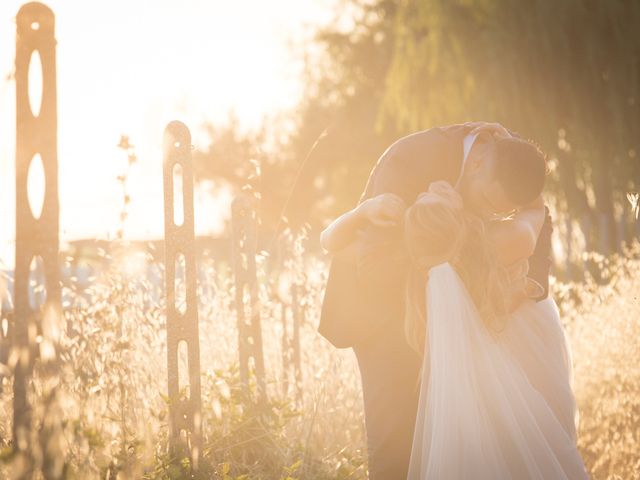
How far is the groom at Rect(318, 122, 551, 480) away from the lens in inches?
118

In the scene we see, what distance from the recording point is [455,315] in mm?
3000

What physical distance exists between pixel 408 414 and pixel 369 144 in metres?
18.7

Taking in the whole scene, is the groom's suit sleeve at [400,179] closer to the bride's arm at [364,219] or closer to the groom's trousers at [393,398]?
the bride's arm at [364,219]

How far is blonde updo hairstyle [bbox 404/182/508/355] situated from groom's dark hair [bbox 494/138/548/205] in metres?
0.16

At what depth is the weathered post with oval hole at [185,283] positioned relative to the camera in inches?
156

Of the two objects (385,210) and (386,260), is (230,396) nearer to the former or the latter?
(386,260)

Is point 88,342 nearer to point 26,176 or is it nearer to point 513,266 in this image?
point 26,176

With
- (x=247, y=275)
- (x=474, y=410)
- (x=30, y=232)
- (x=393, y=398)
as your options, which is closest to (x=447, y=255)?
(x=474, y=410)

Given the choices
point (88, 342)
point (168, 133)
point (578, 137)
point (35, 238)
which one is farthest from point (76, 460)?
point (578, 137)

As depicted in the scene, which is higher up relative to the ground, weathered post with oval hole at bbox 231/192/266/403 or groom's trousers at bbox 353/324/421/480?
weathered post with oval hole at bbox 231/192/266/403

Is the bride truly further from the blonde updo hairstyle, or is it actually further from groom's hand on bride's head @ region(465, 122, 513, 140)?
groom's hand on bride's head @ region(465, 122, 513, 140)

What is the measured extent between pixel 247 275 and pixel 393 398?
2163 mm

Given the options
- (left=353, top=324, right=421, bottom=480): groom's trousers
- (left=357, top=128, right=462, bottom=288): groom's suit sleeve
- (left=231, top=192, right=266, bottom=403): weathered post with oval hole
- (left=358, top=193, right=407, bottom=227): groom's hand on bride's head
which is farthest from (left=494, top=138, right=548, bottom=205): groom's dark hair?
(left=231, top=192, right=266, bottom=403): weathered post with oval hole

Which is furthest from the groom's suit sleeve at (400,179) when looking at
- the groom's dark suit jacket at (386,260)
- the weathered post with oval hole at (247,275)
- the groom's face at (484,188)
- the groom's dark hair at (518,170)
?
the weathered post with oval hole at (247,275)
